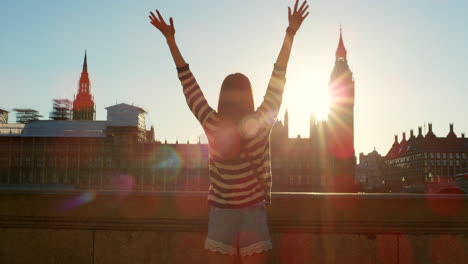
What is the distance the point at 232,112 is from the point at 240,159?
244 mm

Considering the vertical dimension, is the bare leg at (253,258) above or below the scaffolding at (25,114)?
below

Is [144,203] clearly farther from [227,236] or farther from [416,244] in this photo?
[416,244]

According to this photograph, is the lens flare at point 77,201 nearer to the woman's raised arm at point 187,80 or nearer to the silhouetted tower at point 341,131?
the woman's raised arm at point 187,80

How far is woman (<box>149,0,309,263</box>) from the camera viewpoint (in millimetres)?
2893

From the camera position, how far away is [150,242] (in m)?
4.51

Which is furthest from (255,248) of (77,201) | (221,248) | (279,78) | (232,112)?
(77,201)

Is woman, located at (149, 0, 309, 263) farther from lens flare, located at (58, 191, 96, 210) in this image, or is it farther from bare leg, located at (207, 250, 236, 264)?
lens flare, located at (58, 191, 96, 210)

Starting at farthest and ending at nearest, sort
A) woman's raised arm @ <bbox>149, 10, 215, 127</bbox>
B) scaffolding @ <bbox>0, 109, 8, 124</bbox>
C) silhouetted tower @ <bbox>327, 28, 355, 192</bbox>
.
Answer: scaffolding @ <bbox>0, 109, 8, 124</bbox> → silhouetted tower @ <bbox>327, 28, 355, 192</bbox> → woman's raised arm @ <bbox>149, 10, 215, 127</bbox>

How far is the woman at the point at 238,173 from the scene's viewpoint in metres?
2.89

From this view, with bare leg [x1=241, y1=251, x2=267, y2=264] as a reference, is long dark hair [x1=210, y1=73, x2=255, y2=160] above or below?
above

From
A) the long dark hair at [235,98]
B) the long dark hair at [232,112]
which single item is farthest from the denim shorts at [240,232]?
the long dark hair at [235,98]

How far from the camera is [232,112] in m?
2.95

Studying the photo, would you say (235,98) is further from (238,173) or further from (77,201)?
(77,201)

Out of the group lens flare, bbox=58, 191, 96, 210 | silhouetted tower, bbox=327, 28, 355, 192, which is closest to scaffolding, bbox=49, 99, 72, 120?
silhouetted tower, bbox=327, 28, 355, 192
